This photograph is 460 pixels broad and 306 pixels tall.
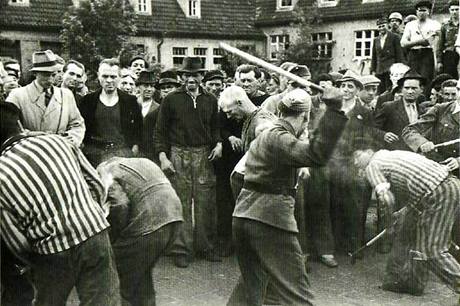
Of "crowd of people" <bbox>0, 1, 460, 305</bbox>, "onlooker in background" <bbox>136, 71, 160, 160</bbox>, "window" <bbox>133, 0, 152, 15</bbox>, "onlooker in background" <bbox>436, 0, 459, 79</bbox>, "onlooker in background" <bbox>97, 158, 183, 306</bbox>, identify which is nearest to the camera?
"crowd of people" <bbox>0, 1, 460, 305</bbox>

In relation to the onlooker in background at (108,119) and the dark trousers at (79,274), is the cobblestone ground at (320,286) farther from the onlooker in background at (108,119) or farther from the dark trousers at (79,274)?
the dark trousers at (79,274)

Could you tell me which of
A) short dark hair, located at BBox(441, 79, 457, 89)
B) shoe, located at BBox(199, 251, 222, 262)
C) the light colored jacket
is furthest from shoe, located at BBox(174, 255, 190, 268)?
short dark hair, located at BBox(441, 79, 457, 89)

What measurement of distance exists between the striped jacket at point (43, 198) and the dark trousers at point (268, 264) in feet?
3.88

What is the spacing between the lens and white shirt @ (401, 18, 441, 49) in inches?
384

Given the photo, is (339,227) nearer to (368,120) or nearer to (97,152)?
(368,120)

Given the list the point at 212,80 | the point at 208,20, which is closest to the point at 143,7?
the point at 208,20

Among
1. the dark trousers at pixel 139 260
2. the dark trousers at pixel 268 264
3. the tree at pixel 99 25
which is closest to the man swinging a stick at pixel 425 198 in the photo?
the dark trousers at pixel 268 264

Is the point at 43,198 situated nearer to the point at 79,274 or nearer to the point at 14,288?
the point at 79,274

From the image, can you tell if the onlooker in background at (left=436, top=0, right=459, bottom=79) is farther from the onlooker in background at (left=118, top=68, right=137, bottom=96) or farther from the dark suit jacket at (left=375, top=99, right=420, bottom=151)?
the onlooker in background at (left=118, top=68, right=137, bottom=96)

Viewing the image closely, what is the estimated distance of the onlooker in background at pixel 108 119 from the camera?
6.55m

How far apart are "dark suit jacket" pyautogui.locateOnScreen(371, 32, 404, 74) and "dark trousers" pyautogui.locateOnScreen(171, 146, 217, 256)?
516cm

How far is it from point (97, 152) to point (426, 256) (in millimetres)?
3313

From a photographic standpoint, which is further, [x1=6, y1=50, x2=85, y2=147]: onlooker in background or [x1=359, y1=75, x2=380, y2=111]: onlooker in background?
[x1=359, y1=75, x2=380, y2=111]: onlooker in background

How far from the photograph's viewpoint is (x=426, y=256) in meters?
5.55
